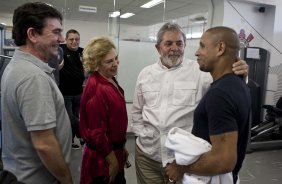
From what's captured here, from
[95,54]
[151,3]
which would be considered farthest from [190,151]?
[151,3]

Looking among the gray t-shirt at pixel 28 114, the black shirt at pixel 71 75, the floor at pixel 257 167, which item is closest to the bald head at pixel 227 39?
the gray t-shirt at pixel 28 114

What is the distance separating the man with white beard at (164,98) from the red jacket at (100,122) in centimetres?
19

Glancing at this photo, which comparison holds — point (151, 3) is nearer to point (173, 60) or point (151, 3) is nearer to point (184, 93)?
point (173, 60)

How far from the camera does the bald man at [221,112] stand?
1.06 m

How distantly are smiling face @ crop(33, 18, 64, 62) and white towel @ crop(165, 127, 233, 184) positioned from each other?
0.67 m

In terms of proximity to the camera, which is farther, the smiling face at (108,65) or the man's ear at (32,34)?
the smiling face at (108,65)

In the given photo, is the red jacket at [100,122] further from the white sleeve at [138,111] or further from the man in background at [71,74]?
the man in background at [71,74]

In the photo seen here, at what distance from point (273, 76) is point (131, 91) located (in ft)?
9.55

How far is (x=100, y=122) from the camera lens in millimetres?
1591

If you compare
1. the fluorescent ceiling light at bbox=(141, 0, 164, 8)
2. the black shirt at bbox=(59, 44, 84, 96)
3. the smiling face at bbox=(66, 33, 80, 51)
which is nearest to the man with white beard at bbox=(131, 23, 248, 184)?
the black shirt at bbox=(59, 44, 84, 96)

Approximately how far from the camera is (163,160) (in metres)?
1.64

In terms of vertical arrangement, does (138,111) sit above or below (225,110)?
below

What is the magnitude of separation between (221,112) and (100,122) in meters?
0.78

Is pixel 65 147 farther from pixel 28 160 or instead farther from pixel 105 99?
pixel 105 99
